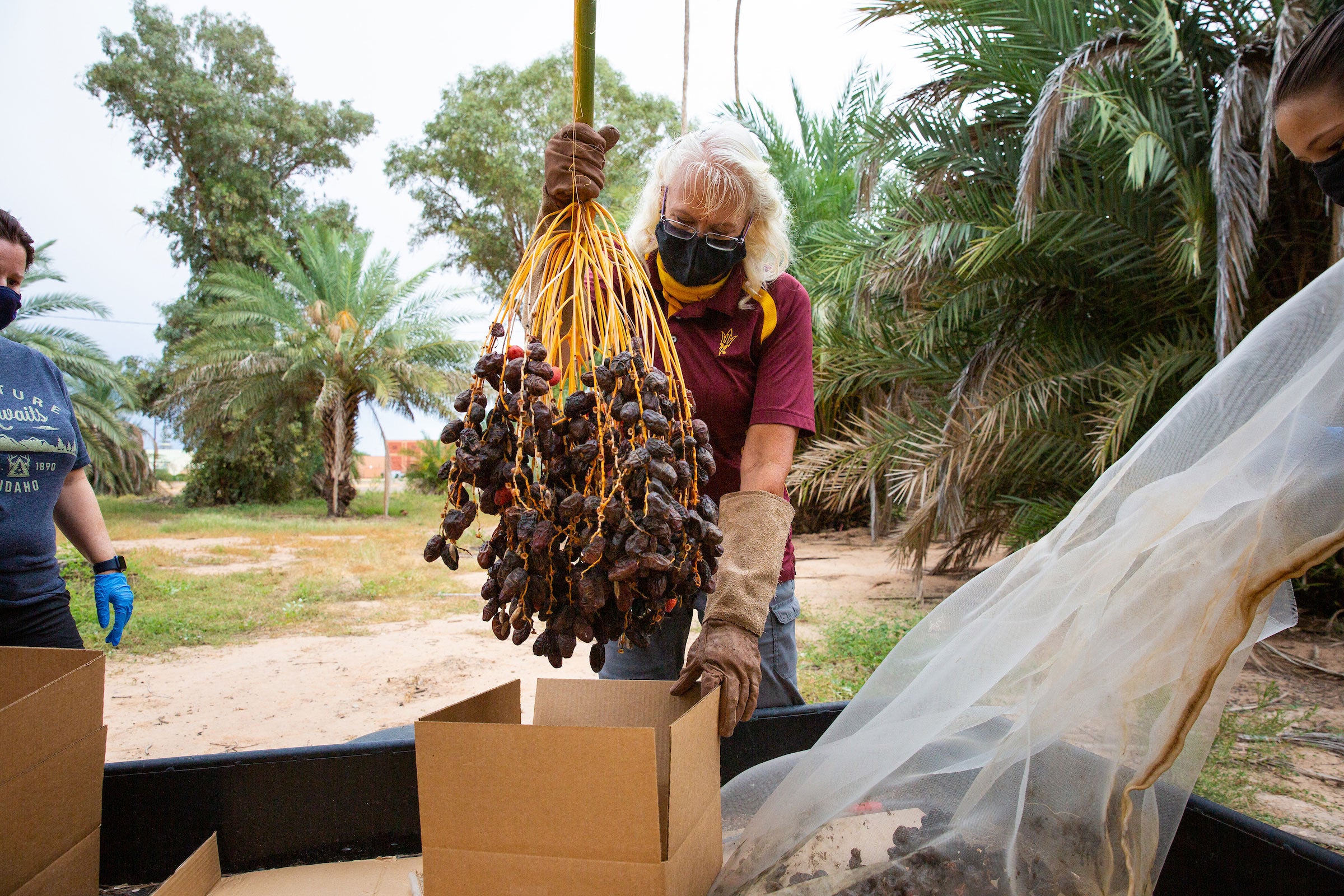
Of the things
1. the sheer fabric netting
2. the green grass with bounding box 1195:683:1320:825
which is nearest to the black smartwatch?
the sheer fabric netting

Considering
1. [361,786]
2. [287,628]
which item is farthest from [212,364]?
[361,786]

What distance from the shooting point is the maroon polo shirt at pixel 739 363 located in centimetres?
176

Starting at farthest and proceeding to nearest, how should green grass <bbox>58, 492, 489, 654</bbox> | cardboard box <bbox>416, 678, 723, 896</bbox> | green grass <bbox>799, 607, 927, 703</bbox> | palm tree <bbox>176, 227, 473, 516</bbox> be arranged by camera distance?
palm tree <bbox>176, 227, 473, 516</bbox>
green grass <bbox>58, 492, 489, 654</bbox>
green grass <bbox>799, 607, 927, 703</bbox>
cardboard box <bbox>416, 678, 723, 896</bbox>

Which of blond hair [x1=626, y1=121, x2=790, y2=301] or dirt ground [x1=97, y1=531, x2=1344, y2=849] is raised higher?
blond hair [x1=626, y1=121, x2=790, y2=301]

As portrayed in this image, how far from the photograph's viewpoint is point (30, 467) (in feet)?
7.63

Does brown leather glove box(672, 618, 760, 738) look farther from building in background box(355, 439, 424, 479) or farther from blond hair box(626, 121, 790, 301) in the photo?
building in background box(355, 439, 424, 479)

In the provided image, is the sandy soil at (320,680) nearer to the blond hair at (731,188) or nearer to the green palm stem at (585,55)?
the blond hair at (731,188)

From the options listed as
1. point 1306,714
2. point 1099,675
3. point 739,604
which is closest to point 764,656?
point 739,604

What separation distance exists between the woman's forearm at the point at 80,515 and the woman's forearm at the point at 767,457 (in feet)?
6.72

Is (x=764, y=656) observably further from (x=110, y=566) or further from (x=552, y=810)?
(x=110, y=566)

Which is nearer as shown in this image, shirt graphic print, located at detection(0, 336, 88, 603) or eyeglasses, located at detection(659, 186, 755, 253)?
eyeglasses, located at detection(659, 186, 755, 253)

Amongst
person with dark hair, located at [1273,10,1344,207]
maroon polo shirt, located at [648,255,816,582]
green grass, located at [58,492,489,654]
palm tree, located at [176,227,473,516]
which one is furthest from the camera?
palm tree, located at [176,227,473,516]

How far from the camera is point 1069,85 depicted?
5293 mm

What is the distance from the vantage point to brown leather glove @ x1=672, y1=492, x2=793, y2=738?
1450 mm
